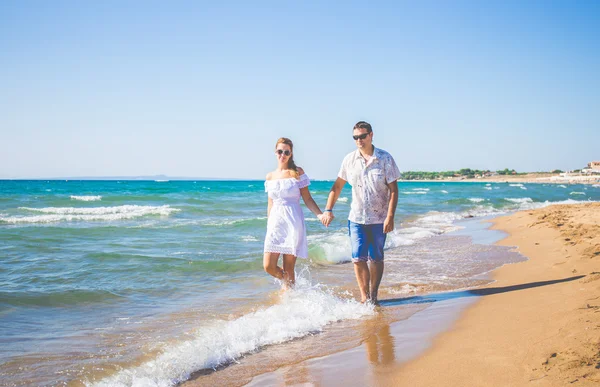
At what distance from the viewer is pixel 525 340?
329 cm

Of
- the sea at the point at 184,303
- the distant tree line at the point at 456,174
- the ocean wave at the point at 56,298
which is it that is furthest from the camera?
the distant tree line at the point at 456,174

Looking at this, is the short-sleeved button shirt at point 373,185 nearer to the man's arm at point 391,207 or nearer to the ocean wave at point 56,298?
the man's arm at point 391,207

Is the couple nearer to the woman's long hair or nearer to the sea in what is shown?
the woman's long hair

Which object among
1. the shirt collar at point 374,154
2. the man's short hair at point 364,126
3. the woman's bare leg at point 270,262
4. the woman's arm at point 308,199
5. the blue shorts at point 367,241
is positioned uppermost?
the man's short hair at point 364,126

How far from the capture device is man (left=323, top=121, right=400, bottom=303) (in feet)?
16.6

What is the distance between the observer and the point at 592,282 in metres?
4.92

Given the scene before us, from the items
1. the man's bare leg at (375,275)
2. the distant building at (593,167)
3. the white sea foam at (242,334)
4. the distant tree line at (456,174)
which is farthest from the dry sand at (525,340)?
the distant tree line at (456,174)

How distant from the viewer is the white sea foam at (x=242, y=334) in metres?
3.38

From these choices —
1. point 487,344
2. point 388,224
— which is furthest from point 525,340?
point 388,224

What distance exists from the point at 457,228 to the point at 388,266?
327 inches

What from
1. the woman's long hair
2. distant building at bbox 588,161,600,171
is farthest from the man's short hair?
distant building at bbox 588,161,600,171

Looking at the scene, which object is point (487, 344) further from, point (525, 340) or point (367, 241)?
point (367, 241)

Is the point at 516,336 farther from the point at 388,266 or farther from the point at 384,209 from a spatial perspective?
the point at 388,266

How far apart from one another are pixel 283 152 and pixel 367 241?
152 centimetres
